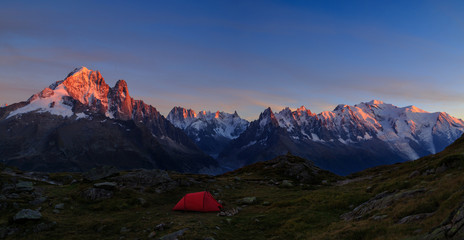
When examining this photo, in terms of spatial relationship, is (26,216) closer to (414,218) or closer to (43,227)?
(43,227)

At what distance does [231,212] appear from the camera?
30.2 meters

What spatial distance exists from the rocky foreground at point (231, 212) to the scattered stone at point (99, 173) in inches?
6.2

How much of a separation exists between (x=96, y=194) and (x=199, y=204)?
572 inches

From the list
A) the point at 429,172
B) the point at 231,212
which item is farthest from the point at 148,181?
the point at 429,172

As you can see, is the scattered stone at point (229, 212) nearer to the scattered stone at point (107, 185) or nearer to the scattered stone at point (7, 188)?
the scattered stone at point (107, 185)

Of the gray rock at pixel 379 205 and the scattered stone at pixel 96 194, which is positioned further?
the scattered stone at pixel 96 194

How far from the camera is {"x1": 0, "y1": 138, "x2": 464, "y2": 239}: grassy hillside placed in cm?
1650

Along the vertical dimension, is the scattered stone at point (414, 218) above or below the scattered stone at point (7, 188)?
below

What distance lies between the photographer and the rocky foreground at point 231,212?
16594 millimetres

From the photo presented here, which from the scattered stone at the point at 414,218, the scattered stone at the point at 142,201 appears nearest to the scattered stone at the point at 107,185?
the scattered stone at the point at 142,201

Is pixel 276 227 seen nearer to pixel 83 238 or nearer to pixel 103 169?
pixel 83 238

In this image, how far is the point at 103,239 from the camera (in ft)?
75.3

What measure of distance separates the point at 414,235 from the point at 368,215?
7.09m

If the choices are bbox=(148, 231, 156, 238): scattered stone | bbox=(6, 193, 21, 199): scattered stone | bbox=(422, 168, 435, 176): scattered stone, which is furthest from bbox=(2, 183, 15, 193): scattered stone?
bbox=(422, 168, 435, 176): scattered stone
